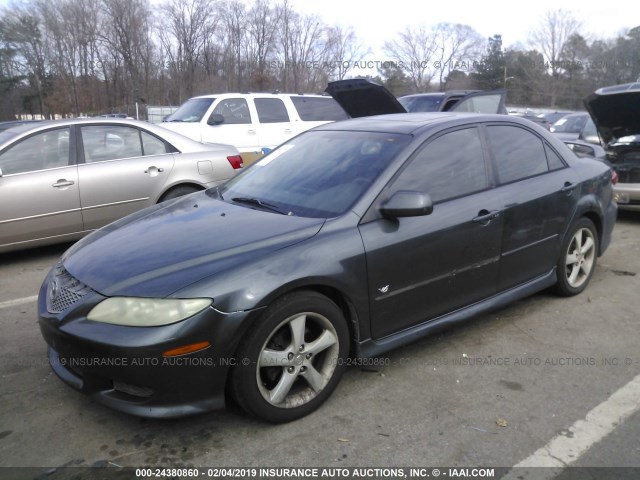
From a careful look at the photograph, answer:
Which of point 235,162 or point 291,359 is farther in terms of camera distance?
point 235,162

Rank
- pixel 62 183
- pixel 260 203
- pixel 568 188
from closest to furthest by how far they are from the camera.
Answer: pixel 260 203, pixel 568 188, pixel 62 183

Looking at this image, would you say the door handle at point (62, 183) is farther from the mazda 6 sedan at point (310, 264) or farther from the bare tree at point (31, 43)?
the bare tree at point (31, 43)

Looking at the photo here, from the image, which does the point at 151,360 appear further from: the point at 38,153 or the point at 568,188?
the point at 38,153

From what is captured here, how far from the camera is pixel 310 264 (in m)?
2.70

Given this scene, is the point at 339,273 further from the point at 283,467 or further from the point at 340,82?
the point at 340,82

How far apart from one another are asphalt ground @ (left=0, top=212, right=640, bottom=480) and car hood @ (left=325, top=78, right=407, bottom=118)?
4409 millimetres

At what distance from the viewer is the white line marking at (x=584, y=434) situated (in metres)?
2.44

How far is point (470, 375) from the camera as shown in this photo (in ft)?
10.6

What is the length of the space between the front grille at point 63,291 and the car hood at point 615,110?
624 centimetres

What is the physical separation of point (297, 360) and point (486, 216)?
64.5 inches

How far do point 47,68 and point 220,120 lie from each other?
159 ft

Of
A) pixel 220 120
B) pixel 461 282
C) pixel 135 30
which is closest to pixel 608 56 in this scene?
pixel 135 30

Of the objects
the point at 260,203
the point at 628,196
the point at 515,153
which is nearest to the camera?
the point at 260,203

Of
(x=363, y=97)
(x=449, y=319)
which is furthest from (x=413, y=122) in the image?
(x=363, y=97)
